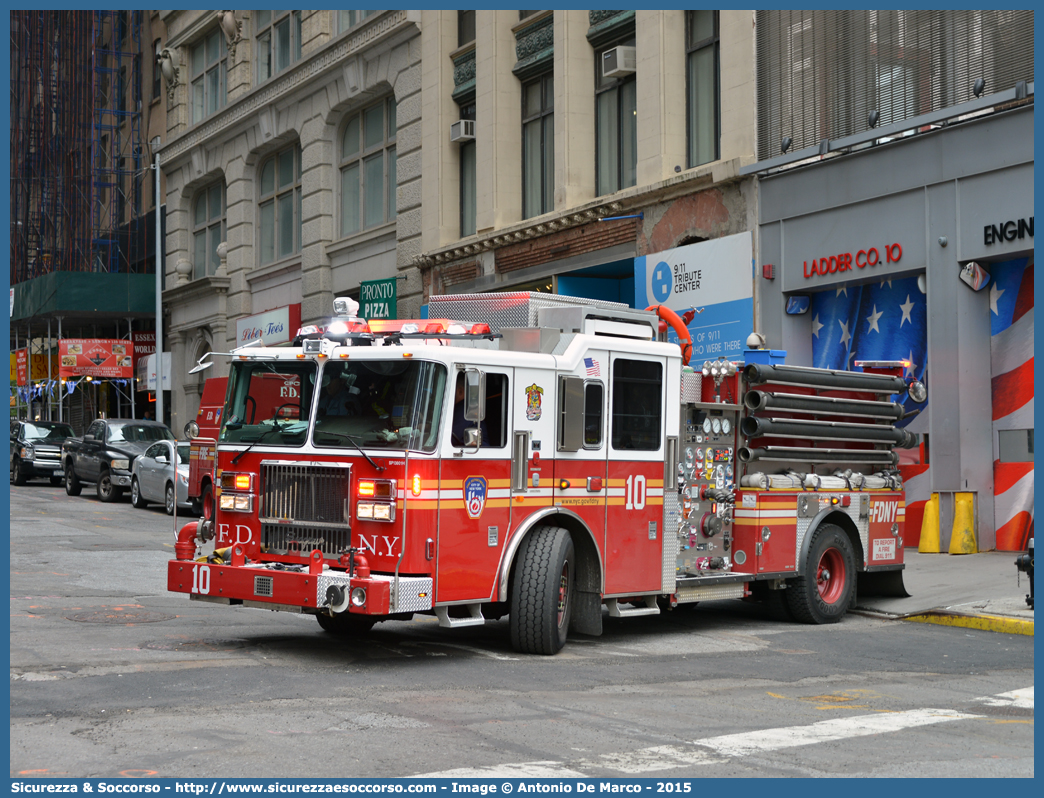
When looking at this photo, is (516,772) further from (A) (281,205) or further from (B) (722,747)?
(A) (281,205)

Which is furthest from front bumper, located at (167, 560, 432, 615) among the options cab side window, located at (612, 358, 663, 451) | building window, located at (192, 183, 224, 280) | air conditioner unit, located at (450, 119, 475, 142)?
building window, located at (192, 183, 224, 280)

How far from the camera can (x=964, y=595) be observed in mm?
13445

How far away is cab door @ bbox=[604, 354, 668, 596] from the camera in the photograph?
10.6 m

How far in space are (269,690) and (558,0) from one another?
1950 cm

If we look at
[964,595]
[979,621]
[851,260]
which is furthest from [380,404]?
[851,260]

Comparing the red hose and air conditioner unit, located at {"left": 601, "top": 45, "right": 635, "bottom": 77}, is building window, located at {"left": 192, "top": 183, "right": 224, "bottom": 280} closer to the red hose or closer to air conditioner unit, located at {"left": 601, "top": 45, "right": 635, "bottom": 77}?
air conditioner unit, located at {"left": 601, "top": 45, "right": 635, "bottom": 77}

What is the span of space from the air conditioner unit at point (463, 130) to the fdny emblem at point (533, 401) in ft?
61.7

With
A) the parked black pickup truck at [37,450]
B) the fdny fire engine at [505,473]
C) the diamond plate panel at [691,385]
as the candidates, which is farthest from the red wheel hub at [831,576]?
the parked black pickup truck at [37,450]

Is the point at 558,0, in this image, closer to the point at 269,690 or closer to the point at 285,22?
the point at 285,22

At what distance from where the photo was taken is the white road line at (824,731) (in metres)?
6.88

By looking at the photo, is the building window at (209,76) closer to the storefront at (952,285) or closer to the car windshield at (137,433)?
the car windshield at (137,433)

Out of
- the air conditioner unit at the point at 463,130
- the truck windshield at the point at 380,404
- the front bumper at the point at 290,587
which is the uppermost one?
the air conditioner unit at the point at 463,130

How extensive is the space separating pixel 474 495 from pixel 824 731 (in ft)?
10.9

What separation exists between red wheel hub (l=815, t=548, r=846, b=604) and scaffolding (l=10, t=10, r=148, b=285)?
126ft
